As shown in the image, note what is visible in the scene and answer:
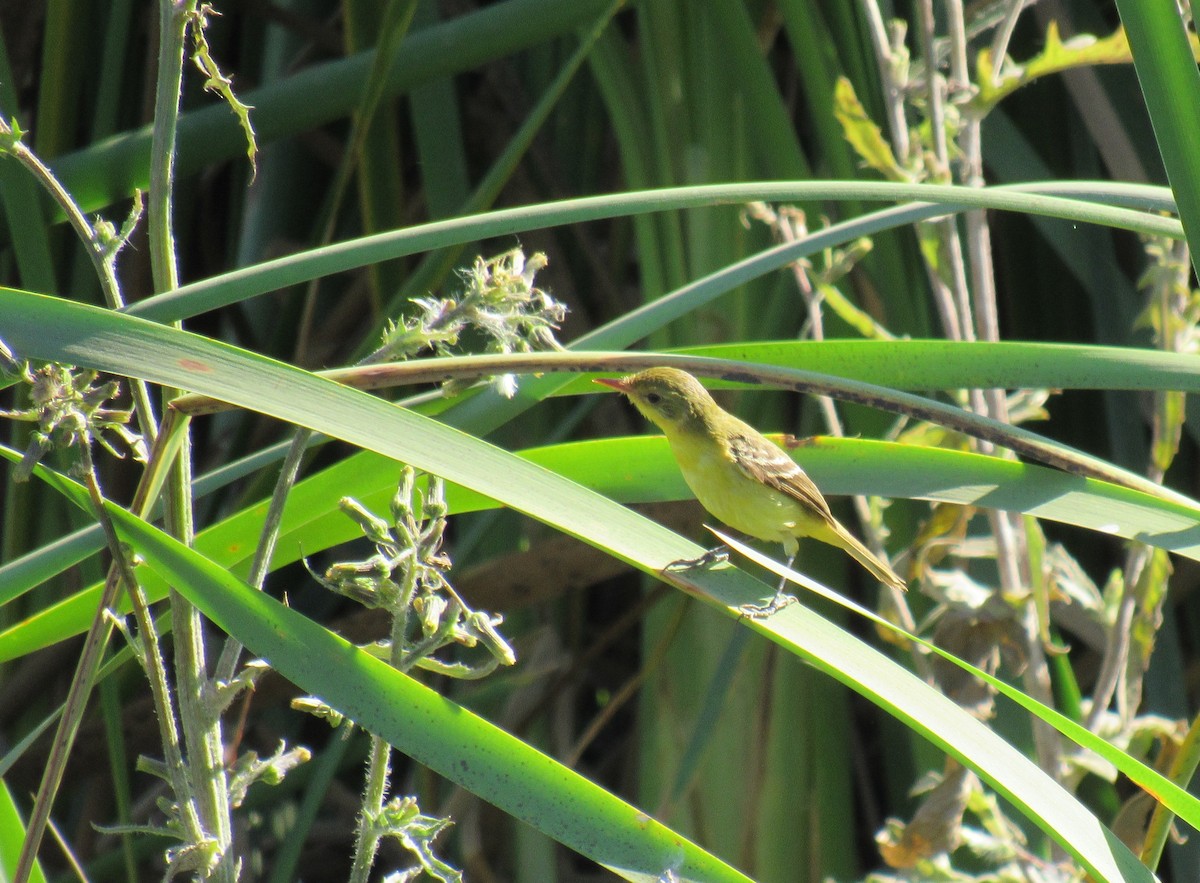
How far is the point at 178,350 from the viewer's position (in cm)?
100

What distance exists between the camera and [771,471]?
1.98 m

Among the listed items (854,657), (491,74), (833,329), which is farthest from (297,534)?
(491,74)

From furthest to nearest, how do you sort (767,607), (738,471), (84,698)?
(738,471), (767,607), (84,698)

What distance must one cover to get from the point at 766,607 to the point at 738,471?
793mm

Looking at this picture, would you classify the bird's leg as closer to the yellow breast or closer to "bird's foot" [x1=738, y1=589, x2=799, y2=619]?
"bird's foot" [x1=738, y1=589, x2=799, y2=619]

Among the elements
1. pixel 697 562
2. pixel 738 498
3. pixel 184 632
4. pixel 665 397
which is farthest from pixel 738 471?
pixel 184 632

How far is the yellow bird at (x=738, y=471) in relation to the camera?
1886 mm

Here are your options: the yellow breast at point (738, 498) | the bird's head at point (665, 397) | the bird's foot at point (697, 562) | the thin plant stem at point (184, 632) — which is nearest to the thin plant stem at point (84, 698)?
the thin plant stem at point (184, 632)

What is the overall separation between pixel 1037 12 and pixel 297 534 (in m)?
2.30

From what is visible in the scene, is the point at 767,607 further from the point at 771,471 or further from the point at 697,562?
the point at 771,471

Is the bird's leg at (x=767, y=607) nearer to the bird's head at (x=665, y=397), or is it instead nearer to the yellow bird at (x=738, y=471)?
the yellow bird at (x=738, y=471)

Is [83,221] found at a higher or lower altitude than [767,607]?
higher

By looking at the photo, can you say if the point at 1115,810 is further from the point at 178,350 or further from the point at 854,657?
the point at 178,350

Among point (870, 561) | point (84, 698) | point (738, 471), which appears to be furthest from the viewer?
point (738, 471)
